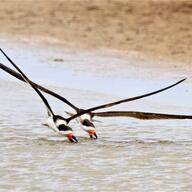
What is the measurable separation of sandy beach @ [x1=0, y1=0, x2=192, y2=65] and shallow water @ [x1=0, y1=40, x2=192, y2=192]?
2.40 metres

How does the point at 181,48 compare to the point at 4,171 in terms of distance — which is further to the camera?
the point at 181,48

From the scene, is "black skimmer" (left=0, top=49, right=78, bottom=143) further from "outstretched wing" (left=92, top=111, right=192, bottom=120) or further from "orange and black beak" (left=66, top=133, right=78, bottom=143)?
"outstretched wing" (left=92, top=111, right=192, bottom=120)

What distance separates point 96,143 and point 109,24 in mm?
7939

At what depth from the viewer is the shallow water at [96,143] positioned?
5.11 m

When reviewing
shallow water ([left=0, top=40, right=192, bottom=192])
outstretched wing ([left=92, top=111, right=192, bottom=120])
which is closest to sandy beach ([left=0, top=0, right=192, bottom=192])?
shallow water ([left=0, top=40, right=192, bottom=192])

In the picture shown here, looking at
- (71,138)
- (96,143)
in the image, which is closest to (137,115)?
(96,143)

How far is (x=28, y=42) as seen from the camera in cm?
1294

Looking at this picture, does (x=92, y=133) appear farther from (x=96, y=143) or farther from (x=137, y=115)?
(x=137, y=115)

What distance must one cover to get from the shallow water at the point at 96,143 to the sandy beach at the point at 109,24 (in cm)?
240

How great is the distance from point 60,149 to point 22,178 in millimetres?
898

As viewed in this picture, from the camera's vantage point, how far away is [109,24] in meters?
14.1

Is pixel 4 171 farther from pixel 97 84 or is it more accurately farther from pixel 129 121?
pixel 97 84

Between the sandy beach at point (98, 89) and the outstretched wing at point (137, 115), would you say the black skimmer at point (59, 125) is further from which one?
the outstretched wing at point (137, 115)

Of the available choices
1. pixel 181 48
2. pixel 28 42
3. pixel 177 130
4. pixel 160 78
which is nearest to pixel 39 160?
pixel 177 130
